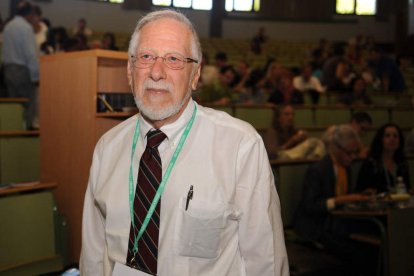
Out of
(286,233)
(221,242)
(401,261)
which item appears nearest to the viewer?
(221,242)

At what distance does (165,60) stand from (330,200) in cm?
229

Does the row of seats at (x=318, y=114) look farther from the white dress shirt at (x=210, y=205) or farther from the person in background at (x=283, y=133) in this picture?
the white dress shirt at (x=210, y=205)

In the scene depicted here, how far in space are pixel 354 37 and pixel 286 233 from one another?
12.7 metres

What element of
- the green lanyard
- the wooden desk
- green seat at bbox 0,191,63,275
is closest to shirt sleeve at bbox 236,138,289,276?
the green lanyard

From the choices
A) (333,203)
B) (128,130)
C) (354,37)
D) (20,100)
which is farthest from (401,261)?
(354,37)

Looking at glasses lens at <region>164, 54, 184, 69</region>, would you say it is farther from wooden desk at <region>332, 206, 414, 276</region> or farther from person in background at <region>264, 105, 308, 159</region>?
person in background at <region>264, 105, 308, 159</region>

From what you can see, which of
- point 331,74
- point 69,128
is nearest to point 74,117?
point 69,128

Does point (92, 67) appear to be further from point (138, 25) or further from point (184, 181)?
point (184, 181)

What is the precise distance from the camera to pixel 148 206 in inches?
53.0

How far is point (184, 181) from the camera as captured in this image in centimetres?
133

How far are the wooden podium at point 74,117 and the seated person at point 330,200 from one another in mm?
1507

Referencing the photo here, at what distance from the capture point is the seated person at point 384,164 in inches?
149

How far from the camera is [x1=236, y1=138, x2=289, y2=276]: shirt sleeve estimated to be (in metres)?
1.33

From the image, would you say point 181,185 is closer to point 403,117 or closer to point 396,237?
point 396,237
